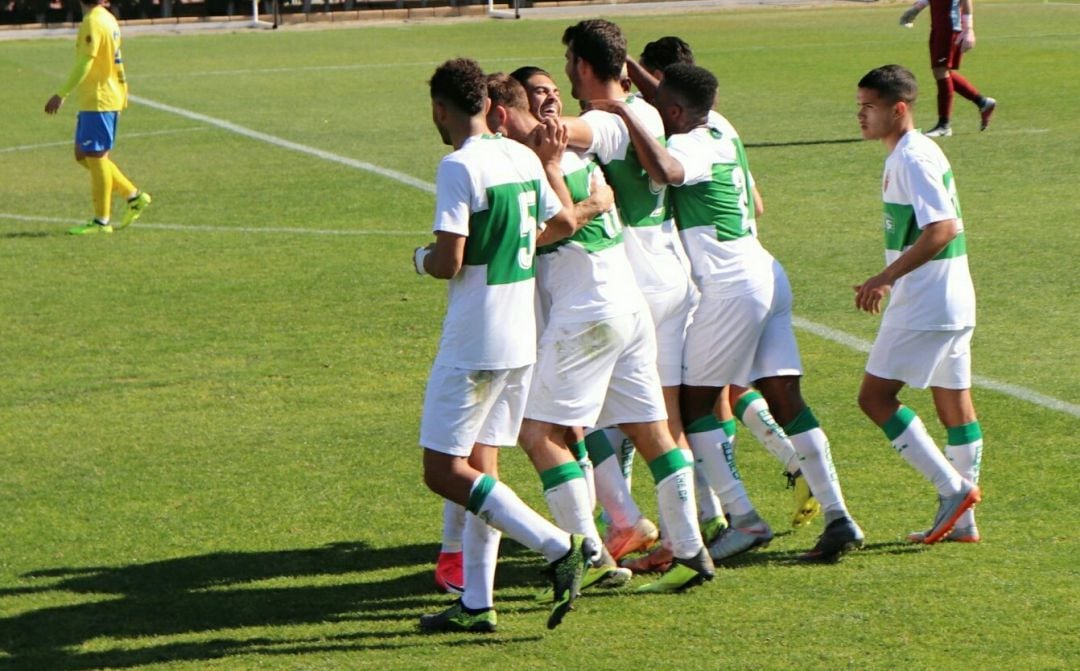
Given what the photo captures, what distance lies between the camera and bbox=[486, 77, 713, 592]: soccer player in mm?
6473

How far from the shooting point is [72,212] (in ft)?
52.9

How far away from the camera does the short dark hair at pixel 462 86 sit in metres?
6.02

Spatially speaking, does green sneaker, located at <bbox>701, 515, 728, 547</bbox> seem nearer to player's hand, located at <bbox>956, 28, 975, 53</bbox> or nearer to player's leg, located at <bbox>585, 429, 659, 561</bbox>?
player's leg, located at <bbox>585, 429, 659, 561</bbox>

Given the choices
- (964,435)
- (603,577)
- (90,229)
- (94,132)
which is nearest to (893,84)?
(964,435)

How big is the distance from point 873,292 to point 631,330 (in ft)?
3.52

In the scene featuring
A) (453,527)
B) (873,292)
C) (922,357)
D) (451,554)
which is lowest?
(451,554)

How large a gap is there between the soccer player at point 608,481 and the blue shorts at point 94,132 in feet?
29.1

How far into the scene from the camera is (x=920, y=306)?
7070 millimetres

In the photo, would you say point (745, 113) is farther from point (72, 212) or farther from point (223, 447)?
point (223, 447)

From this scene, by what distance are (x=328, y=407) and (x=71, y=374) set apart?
188 centimetres

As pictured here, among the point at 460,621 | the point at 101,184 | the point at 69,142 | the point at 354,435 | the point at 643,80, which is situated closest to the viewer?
the point at 460,621

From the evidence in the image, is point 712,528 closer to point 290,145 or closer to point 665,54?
point 665,54

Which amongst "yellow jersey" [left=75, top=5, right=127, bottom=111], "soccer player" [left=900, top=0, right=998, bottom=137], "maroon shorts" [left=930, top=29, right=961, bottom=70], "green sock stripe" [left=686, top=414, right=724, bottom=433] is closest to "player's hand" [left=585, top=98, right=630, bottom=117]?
"green sock stripe" [left=686, top=414, right=724, bottom=433]

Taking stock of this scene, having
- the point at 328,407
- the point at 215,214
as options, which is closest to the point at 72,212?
the point at 215,214
